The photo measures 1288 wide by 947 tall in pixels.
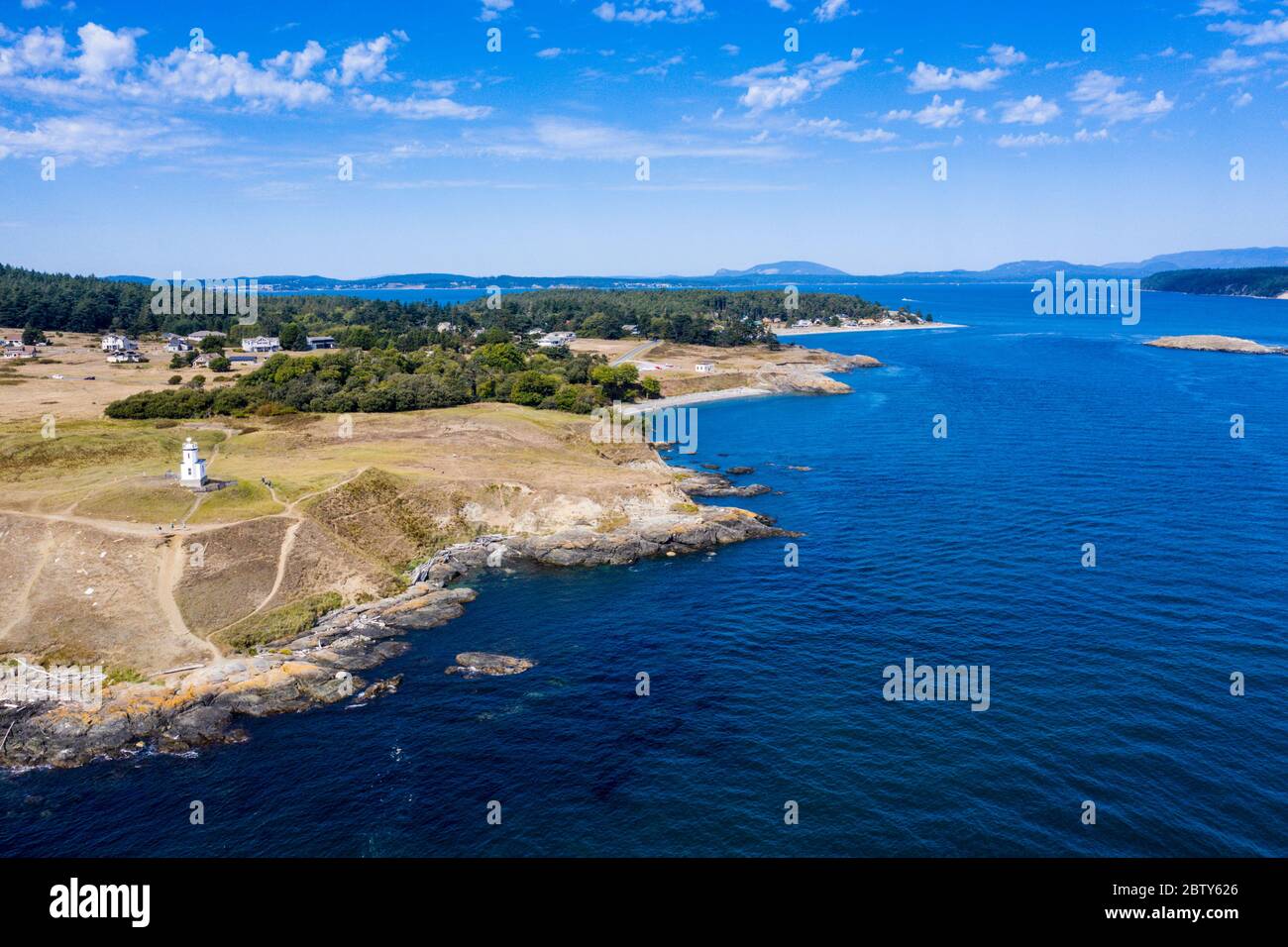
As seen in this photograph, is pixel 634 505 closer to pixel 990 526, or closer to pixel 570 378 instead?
pixel 990 526

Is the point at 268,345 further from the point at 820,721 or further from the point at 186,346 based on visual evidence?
the point at 820,721

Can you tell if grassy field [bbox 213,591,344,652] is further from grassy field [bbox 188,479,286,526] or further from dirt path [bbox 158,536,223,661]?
grassy field [bbox 188,479,286,526]

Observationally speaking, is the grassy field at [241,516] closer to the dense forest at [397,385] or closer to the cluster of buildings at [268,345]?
the dense forest at [397,385]

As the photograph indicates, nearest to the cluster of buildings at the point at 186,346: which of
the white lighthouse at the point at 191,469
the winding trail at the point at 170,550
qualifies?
the white lighthouse at the point at 191,469

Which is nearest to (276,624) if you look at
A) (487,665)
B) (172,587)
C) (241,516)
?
(172,587)

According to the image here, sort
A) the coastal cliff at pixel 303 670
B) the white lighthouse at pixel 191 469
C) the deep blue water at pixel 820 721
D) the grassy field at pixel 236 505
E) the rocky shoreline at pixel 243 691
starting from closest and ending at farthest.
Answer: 1. the deep blue water at pixel 820 721
2. the rocky shoreline at pixel 243 691
3. the coastal cliff at pixel 303 670
4. the grassy field at pixel 236 505
5. the white lighthouse at pixel 191 469
